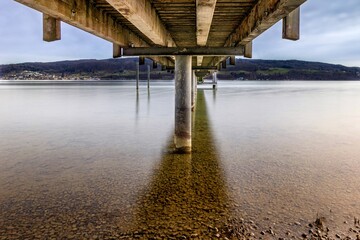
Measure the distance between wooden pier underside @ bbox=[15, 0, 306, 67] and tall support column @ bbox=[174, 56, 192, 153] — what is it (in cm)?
116

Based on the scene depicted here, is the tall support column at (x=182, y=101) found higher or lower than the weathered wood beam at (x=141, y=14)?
lower

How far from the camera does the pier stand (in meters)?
4.10

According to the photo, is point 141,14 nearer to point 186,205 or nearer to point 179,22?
point 179,22

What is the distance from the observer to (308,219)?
183 inches

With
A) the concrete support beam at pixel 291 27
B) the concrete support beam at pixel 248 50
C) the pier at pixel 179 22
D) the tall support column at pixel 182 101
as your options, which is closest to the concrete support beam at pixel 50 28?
the pier at pixel 179 22

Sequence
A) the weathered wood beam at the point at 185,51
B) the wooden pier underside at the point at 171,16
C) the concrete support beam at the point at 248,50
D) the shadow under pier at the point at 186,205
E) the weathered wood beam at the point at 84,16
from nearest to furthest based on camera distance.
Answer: the weathered wood beam at the point at 84,16
the wooden pier underside at the point at 171,16
the shadow under pier at the point at 186,205
the weathered wood beam at the point at 185,51
the concrete support beam at the point at 248,50

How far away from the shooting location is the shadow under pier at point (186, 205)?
4.24m

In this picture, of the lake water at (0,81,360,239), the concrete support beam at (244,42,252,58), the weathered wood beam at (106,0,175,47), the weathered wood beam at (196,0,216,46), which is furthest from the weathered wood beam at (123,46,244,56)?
the lake water at (0,81,360,239)

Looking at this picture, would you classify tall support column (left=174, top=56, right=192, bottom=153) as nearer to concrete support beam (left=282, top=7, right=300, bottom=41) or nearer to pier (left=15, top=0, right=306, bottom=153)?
pier (left=15, top=0, right=306, bottom=153)

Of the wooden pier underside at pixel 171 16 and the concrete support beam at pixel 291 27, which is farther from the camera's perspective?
the concrete support beam at pixel 291 27

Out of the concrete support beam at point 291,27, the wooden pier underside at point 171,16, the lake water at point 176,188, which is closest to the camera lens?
the wooden pier underside at point 171,16

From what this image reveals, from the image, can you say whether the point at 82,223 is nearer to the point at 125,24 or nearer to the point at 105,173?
the point at 105,173

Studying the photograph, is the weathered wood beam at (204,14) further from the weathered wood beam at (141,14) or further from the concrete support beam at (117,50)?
the concrete support beam at (117,50)

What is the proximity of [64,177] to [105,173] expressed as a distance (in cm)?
88
